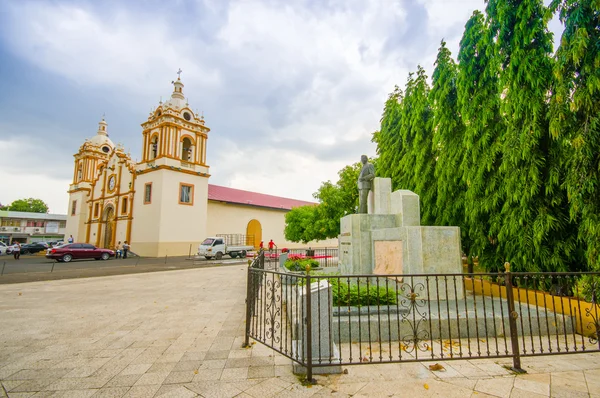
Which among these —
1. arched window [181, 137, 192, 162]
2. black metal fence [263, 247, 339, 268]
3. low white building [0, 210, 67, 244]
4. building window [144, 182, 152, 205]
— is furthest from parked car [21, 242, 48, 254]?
black metal fence [263, 247, 339, 268]

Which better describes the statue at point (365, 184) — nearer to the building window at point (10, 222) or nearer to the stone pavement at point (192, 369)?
the stone pavement at point (192, 369)

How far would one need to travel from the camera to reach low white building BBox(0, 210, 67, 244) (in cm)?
4831

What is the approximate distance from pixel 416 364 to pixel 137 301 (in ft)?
22.9

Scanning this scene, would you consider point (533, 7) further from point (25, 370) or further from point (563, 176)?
point (25, 370)

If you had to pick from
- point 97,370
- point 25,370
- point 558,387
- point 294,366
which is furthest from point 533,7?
point 25,370

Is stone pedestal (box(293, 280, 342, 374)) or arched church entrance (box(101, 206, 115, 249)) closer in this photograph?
stone pedestal (box(293, 280, 342, 374))

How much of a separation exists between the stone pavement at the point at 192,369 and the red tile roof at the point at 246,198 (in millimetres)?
25881

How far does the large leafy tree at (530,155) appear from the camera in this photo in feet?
19.2

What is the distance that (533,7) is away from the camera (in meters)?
6.17

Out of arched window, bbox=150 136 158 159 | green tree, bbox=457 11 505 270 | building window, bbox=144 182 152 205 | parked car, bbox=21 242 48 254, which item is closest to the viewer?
green tree, bbox=457 11 505 270

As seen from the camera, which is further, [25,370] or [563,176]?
[563,176]

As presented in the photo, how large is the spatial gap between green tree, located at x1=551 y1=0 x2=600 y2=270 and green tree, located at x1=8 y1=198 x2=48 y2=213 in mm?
87270

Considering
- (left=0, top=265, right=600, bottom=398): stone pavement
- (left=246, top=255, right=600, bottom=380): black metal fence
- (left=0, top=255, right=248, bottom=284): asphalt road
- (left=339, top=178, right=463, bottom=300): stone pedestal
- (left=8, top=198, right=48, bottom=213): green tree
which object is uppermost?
(left=8, top=198, right=48, bottom=213): green tree

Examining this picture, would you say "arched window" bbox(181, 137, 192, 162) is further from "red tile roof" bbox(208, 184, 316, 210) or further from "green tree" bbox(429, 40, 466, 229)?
"green tree" bbox(429, 40, 466, 229)
